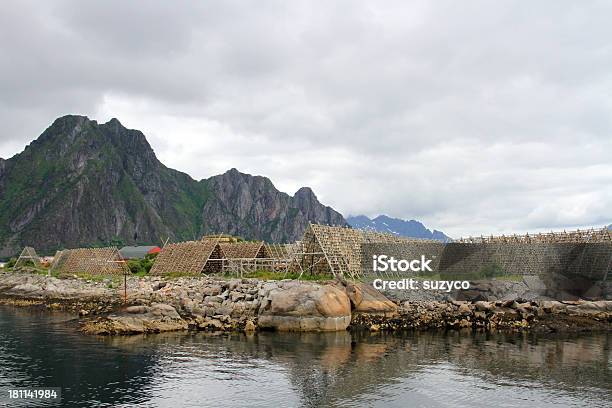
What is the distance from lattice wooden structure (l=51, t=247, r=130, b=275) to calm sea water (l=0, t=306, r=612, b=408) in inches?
1445

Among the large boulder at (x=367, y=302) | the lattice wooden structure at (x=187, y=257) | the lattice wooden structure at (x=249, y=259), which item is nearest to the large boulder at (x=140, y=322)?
the large boulder at (x=367, y=302)

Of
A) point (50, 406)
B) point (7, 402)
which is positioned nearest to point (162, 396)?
point (50, 406)

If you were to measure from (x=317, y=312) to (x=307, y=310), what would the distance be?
2.27ft

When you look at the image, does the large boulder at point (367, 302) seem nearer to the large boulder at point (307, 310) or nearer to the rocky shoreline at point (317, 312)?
the rocky shoreline at point (317, 312)

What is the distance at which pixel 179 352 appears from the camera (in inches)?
1158

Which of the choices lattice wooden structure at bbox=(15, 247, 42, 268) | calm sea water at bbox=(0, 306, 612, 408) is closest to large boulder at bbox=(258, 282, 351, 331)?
calm sea water at bbox=(0, 306, 612, 408)

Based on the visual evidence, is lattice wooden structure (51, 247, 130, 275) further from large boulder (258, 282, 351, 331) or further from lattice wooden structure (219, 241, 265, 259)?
large boulder (258, 282, 351, 331)

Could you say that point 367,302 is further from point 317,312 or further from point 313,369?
point 313,369

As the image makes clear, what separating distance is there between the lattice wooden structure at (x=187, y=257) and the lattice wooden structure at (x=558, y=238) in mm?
28298

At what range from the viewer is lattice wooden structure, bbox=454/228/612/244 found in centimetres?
4397

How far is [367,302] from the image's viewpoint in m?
39.4

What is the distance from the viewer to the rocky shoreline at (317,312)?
36219 mm

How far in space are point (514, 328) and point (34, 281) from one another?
5887 cm

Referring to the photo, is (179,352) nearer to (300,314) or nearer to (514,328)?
→ (300,314)
